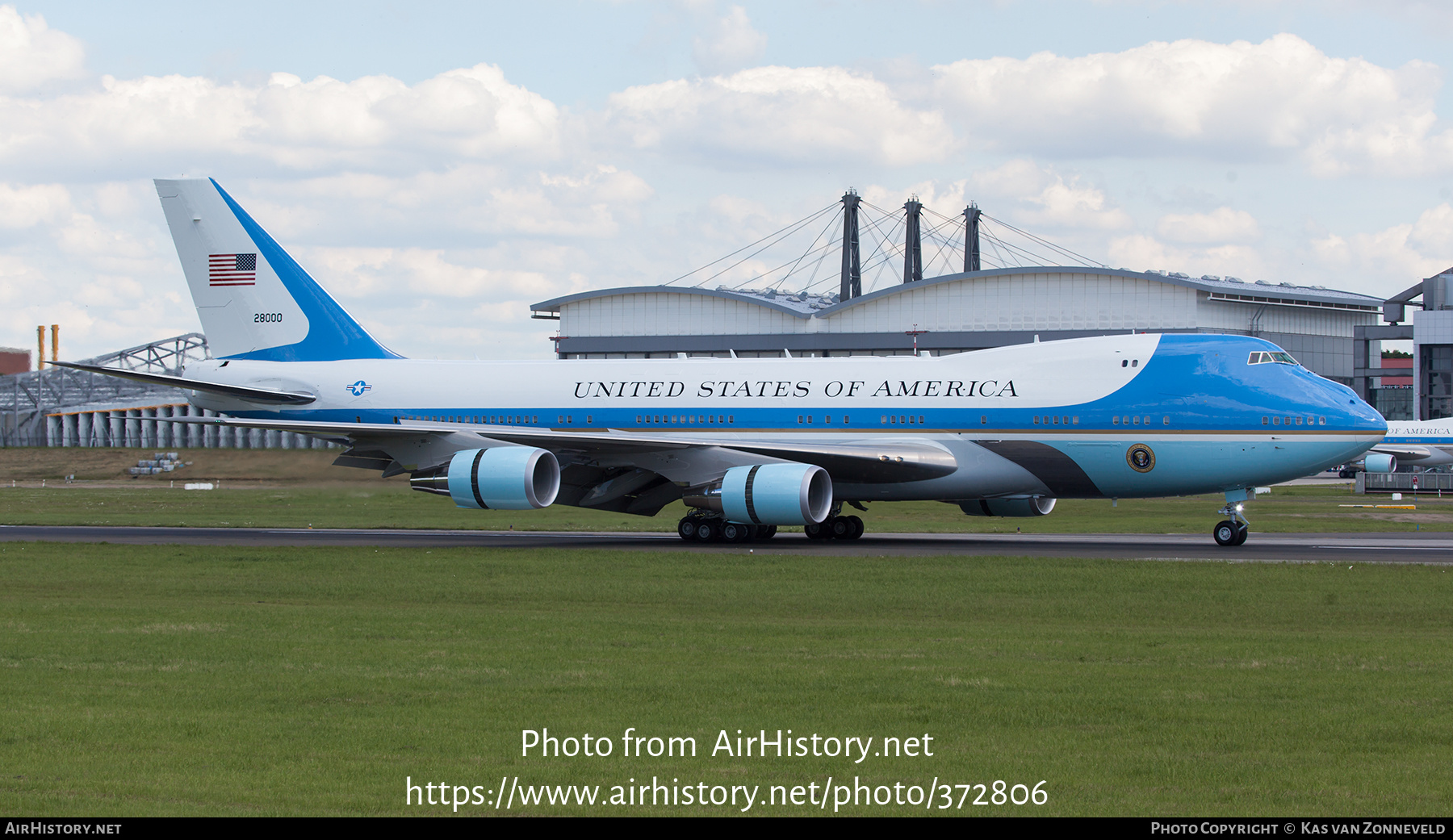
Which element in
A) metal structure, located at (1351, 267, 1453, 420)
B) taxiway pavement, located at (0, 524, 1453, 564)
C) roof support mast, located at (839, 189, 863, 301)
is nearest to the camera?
taxiway pavement, located at (0, 524, 1453, 564)

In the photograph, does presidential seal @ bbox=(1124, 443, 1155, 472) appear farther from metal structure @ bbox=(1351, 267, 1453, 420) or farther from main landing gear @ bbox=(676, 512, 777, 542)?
metal structure @ bbox=(1351, 267, 1453, 420)

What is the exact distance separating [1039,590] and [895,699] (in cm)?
902

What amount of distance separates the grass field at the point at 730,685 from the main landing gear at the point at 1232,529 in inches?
256

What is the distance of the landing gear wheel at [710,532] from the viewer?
30.1 meters

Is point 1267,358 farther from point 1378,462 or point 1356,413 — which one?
point 1378,462

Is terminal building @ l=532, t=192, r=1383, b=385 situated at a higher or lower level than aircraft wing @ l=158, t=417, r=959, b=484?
higher

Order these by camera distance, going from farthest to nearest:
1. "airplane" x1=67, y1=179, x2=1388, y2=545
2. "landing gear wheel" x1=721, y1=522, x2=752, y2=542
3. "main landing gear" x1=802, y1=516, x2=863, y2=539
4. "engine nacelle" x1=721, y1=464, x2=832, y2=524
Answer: "main landing gear" x1=802, y1=516, x2=863, y2=539 → "landing gear wheel" x1=721, y1=522, x2=752, y2=542 → "airplane" x1=67, y1=179, x2=1388, y2=545 → "engine nacelle" x1=721, y1=464, x2=832, y2=524

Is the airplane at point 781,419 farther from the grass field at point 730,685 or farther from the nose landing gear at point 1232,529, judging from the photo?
the grass field at point 730,685

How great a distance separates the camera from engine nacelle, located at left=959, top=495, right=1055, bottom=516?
1227 inches

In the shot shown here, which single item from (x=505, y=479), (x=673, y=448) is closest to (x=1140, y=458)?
(x=673, y=448)

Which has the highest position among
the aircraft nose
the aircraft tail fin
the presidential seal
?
the aircraft tail fin

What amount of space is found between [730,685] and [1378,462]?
64.8 m

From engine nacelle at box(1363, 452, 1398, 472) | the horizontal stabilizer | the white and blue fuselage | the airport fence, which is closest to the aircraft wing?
the white and blue fuselage

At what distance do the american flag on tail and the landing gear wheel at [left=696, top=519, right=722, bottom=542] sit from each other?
1342 centimetres
